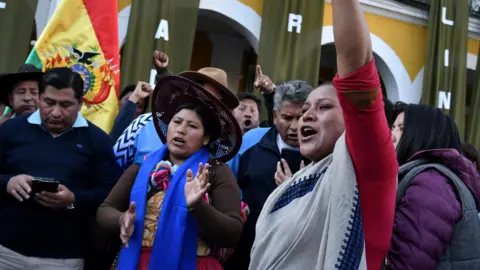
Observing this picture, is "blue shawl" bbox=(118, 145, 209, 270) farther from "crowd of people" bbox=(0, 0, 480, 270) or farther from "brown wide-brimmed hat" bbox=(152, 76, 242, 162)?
"brown wide-brimmed hat" bbox=(152, 76, 242, 162)

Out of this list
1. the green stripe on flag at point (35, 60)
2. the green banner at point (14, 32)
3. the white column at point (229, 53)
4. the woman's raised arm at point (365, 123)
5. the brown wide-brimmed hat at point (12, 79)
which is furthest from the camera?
the white column at point (229, 53)

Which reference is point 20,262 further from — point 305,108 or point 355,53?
point 355,53

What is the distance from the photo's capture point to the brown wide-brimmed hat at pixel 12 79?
398cm

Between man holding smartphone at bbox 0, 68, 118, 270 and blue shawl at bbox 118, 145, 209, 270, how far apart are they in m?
0.55

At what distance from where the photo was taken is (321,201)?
164 cm

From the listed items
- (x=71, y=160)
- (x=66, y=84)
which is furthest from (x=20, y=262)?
(x=66, y=84)

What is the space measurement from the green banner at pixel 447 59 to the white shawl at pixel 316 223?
8.74m

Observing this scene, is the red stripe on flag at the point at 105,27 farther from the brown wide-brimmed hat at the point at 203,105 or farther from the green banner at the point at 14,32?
the green banner at the point at 14,32

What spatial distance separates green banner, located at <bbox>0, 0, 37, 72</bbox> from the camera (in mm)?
7008

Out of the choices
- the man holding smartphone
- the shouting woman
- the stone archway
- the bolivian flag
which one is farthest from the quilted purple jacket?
the stone archway

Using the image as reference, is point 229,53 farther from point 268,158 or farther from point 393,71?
point 268,158

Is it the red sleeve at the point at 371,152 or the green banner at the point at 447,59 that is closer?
the red sleeve at the point at 371,152

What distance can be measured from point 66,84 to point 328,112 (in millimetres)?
1995

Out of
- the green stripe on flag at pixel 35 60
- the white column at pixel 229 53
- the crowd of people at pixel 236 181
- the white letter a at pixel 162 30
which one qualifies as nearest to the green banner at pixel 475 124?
the white column at pixel 229 53
